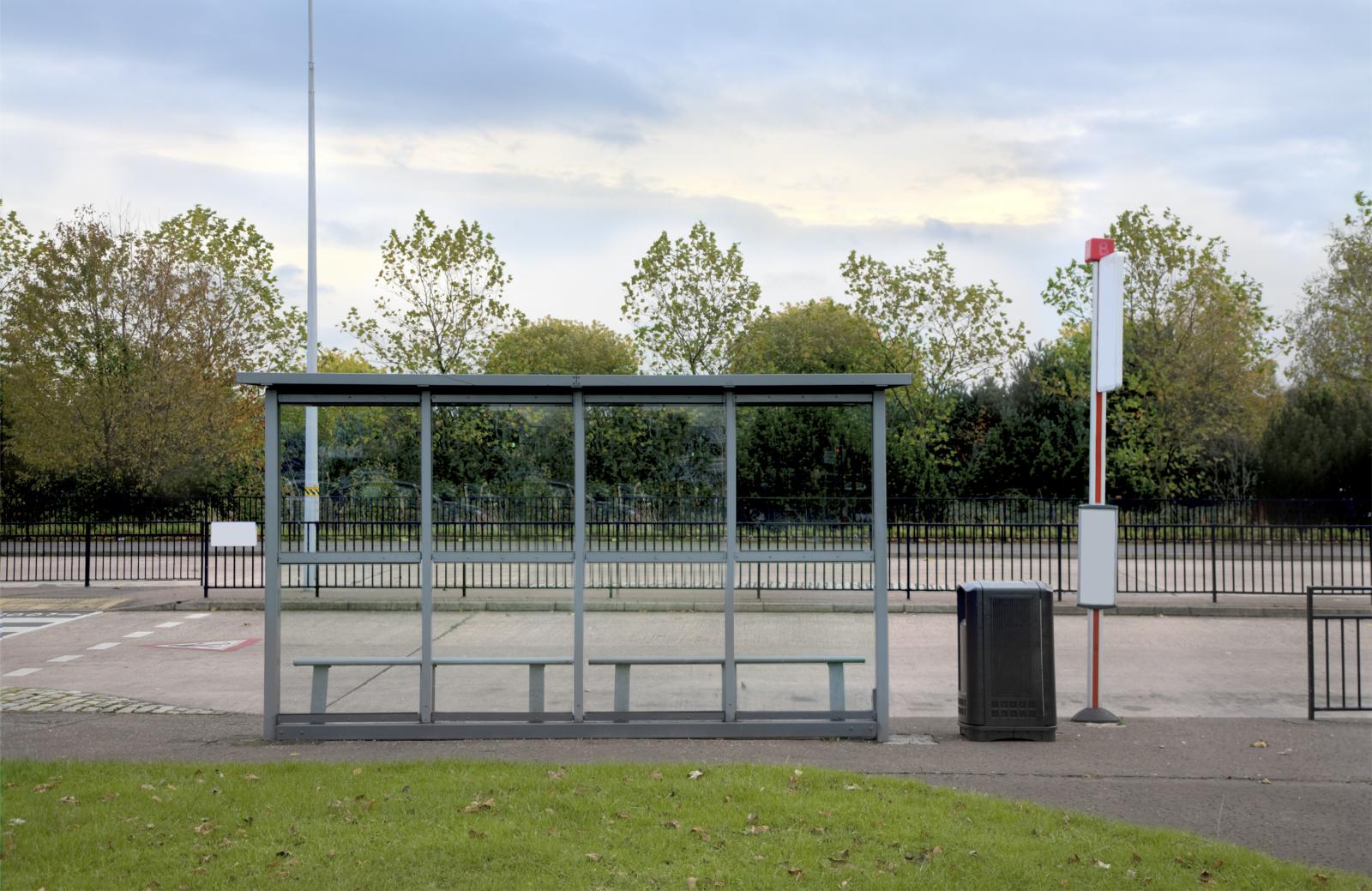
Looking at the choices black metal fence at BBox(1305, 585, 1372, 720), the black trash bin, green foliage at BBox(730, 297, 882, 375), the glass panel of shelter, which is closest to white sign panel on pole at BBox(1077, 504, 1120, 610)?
the black trash bin

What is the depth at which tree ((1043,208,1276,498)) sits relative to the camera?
3469cm

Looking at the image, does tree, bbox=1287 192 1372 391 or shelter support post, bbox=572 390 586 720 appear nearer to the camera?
shelter support post, bbox=572 390 586 720

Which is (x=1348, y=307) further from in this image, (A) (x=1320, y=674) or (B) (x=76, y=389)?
(B) (x=76, y=389)

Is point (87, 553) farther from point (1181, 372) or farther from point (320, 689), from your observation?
point (1181, 372)

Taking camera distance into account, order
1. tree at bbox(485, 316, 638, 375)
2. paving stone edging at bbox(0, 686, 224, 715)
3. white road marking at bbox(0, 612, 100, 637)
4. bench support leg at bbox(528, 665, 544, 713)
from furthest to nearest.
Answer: tree at bbox(485, 316, 638, 375)
white road marking at bbox(0, 612, 100, 637)
paving stone edging at bbox(0, 686, 224, 715)
bench support leg at bbox(528, 665, 544, 713)

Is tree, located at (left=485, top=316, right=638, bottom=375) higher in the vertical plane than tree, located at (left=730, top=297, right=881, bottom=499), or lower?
higher

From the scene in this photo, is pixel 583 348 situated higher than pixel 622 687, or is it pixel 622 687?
pixel 583 348

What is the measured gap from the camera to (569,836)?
20.0ft

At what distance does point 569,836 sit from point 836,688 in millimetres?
3296

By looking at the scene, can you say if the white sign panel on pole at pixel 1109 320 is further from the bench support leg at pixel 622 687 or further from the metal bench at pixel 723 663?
the bench support leg at pixel 622 687

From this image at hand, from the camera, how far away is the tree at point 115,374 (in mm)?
34625

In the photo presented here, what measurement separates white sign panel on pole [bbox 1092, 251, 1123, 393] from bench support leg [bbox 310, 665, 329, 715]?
6.51m

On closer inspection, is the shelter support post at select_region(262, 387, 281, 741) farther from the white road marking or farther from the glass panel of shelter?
the white road marking

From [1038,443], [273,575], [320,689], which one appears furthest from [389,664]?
[1038,443]
